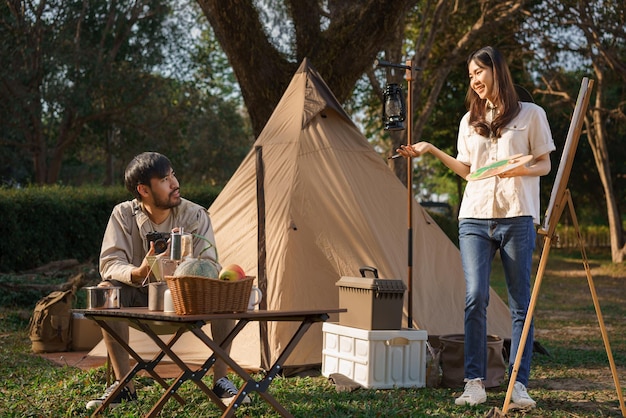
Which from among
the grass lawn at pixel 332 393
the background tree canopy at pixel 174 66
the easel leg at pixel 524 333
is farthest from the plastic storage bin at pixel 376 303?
the background tree canopy at pixel 174 66

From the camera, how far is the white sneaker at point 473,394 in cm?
433

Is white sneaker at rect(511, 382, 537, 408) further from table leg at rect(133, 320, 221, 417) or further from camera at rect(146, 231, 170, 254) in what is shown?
camera at rect(146, 231, 170, 254)

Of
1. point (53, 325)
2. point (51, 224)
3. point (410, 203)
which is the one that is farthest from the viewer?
point (51, 224)

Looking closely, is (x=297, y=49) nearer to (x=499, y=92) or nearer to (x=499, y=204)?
(x=499, y=92)

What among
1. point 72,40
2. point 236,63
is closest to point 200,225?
point 236,63

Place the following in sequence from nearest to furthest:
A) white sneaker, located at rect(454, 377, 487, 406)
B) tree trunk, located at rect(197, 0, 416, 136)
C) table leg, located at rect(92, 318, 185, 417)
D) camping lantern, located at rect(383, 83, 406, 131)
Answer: table leg, located at rect(92, 318, 185, 417) → white sneaker, located at rect(454, 377, 487, 406) → camping lantern, located at rect(383, 83, 406, 131) → tree trunk, located at rect(197, 0, 416, 136)

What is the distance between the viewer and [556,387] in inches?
200

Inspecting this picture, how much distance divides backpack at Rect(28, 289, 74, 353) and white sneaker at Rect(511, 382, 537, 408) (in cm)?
373

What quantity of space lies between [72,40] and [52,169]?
9.61ft

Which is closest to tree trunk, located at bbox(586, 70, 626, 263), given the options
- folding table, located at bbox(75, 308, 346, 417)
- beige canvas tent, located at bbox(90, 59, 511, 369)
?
beige canvas tent, located at bbox(90, 59, 511, 369)

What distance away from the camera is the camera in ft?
13.3

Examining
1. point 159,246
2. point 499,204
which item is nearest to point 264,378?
point 159,246

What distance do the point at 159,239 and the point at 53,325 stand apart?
291 centimetres

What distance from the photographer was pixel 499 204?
4156 millimetres
